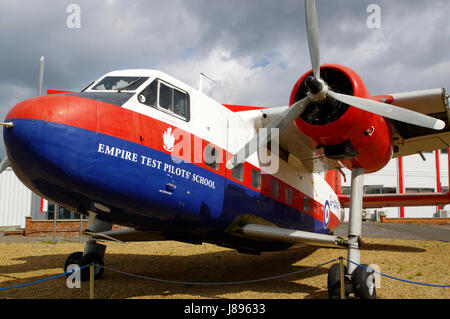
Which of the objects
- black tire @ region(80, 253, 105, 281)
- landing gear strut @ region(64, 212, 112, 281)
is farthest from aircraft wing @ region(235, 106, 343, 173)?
black tire @ region(80, 253, 105, 281)

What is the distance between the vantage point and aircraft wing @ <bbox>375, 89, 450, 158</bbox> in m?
7.96

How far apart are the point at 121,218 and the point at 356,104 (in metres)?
5.03

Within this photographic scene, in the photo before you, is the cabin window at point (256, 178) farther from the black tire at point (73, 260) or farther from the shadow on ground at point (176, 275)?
the black tire at point (73, 260)

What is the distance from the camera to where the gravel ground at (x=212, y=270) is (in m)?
8.11

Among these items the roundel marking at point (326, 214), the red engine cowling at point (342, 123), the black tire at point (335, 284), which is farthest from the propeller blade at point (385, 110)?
the roundel marking at point (326, 214)

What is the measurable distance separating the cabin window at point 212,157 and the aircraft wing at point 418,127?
3.89 metres

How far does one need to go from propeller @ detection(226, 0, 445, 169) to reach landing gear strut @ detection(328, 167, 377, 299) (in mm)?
1982

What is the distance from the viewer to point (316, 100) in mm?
7293

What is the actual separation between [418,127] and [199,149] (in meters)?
5.72

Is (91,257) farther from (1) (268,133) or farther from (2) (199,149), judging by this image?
(1) (268,133)

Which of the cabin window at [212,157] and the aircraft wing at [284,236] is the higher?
the cabin window at [212,157]

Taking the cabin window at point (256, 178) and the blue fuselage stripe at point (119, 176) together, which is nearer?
the blue fuselage stripe at point (119, 176)

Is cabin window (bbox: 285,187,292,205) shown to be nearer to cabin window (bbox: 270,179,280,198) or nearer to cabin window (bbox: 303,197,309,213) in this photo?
cabin window (bbox: 270,179,280,198)

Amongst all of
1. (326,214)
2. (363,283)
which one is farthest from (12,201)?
(363,283)
